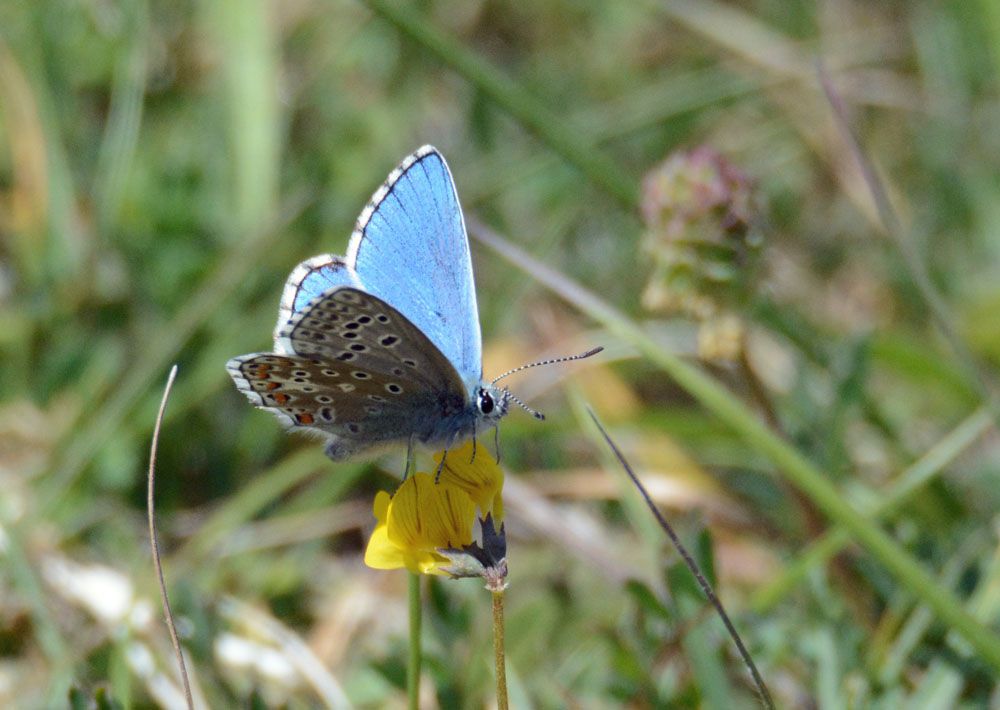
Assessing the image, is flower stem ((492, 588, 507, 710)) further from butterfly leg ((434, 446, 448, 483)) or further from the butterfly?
the butterfly

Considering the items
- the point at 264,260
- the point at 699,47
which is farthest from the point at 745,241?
A: the point at 699,47

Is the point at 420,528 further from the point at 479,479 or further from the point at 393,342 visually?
the point at 393,342

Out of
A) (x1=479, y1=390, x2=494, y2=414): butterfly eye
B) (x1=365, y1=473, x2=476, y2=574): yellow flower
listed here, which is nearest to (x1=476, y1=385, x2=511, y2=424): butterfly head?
(x1=479, y1=390, x2=494, y2=414): butterfly eye

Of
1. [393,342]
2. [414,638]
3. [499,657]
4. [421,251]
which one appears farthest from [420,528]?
[421,251]

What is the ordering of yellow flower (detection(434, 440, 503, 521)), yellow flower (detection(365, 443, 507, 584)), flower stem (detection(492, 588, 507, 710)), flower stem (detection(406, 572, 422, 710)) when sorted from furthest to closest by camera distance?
yellow flower (detection(434, 440, 503, 521)) < flower stem (detection(406, 572, 422, 710)) < yellow flower (detection(365, 443, 507, 584)) < flower stem (detection(492, 588, 507, 710))

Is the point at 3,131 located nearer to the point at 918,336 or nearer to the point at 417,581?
the point at 417,581

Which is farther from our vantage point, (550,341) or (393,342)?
(550,341)

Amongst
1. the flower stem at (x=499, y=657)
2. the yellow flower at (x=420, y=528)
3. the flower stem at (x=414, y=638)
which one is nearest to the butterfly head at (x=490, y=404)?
the yellow flower at (x=420, y=528)
